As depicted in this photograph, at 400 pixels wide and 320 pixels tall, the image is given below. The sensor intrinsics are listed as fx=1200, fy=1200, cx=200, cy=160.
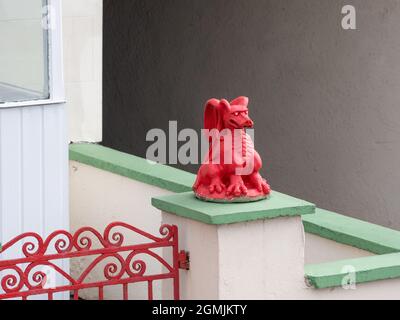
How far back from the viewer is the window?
636cm

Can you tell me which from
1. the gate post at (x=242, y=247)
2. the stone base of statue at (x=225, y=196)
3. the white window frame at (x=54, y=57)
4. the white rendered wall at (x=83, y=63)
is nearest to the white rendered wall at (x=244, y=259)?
the gate post at (x=242, y=247)

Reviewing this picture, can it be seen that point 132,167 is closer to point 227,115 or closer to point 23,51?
point 23,51

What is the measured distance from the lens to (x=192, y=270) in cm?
529

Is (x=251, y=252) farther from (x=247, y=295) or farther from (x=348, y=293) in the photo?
(x=348, y=293)

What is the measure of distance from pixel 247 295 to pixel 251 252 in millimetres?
190

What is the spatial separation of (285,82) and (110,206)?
355 cm

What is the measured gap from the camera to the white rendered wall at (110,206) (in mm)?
6969

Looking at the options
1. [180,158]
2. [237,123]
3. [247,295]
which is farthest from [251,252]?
[180,158]

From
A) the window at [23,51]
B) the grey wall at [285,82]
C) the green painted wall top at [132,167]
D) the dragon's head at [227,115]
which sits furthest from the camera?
the grey wall at [285,82]

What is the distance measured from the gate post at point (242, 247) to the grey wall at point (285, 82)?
15.9ft

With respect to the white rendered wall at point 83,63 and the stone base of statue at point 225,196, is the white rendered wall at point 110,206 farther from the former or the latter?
the stone base of statue at point 225,196

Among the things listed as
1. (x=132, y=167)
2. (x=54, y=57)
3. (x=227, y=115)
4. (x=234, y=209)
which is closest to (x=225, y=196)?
(x=234, y=209)

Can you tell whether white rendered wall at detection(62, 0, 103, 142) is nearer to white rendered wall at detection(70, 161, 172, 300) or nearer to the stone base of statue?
white rendered wall at detection(70, 161, 172, 300)

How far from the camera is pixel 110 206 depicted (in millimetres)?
7215
